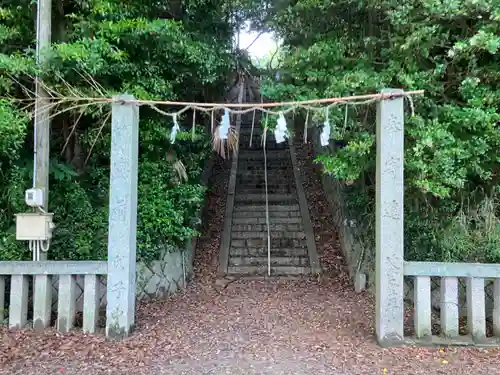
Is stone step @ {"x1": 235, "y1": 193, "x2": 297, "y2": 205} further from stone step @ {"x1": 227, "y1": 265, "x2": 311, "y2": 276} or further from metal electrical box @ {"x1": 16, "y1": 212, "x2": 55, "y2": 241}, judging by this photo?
metal electrical box @ {"x1": 16, "y1": 212, "x2": 55, "y2": 241}

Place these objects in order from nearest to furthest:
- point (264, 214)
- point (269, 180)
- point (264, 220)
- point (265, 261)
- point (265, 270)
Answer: point (265, 270), point (265, 261), point (264, 220), point (264, 214), point (269, 180)

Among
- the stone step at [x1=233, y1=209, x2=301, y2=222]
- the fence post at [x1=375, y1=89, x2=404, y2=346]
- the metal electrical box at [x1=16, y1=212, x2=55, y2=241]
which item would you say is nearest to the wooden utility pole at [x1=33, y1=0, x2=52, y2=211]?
the metal electrical box at [x1=16, y1=212, x2=55, y2=241]

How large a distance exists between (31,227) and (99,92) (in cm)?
183

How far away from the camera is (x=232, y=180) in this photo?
1056 cm

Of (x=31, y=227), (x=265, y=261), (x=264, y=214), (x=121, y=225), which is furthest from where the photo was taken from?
(x=264, y=214)

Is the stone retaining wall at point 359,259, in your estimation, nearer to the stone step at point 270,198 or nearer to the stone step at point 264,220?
the stone step at point 264,220

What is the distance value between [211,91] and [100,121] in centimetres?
324

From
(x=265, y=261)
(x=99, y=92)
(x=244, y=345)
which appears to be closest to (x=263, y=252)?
(x=265, y=261)

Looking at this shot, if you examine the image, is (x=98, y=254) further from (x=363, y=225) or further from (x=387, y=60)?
(x=387, y=60)

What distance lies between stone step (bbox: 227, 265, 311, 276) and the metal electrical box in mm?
3358

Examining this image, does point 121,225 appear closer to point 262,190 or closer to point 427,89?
point 427,89

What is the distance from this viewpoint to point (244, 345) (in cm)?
464

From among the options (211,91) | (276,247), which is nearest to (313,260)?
(276,247)

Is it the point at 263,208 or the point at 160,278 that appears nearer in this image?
the point at 160,278
